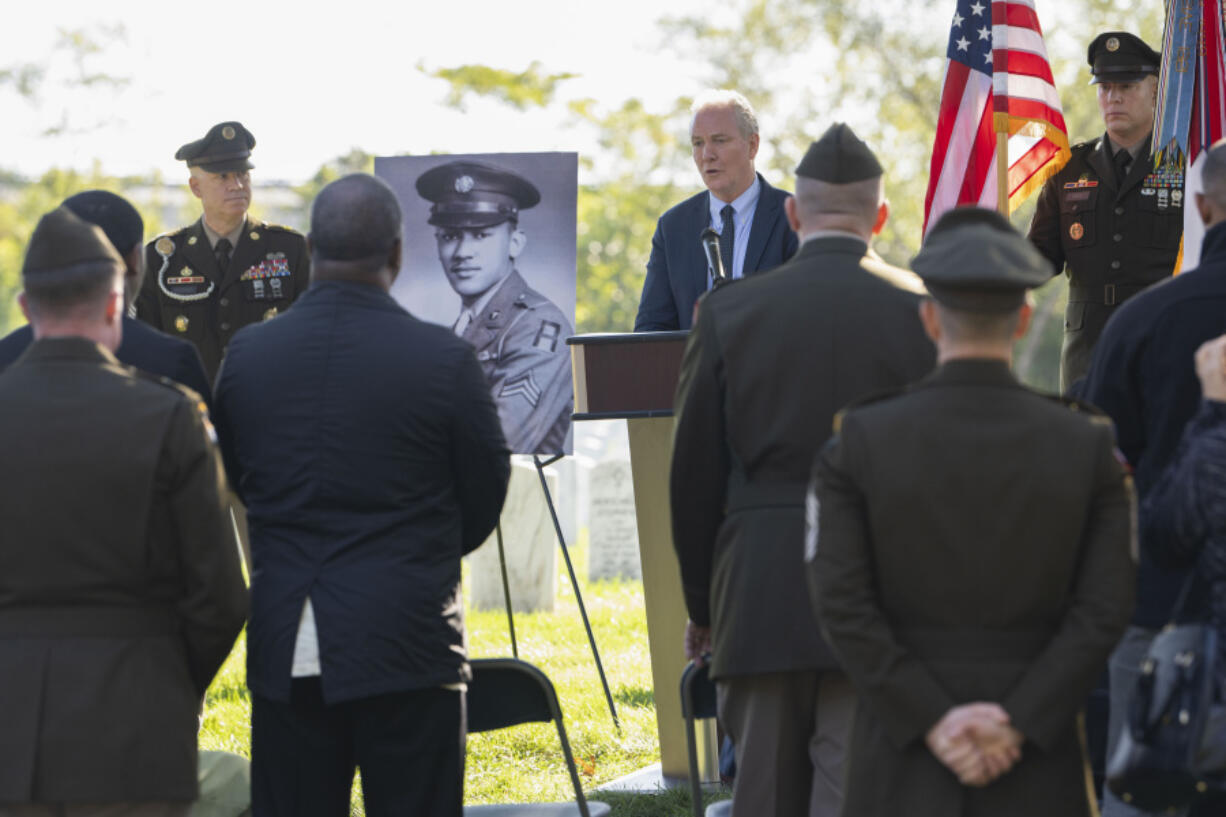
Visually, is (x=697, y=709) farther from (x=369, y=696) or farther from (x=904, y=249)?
(x=904, y=249)

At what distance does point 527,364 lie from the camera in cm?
701

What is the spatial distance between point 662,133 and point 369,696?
30956mm

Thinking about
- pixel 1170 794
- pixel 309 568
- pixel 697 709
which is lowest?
pixel 697 709

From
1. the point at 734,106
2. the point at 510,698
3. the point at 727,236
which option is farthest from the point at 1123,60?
the point at 510,698

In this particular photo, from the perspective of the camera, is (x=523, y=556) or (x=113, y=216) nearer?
(x=113, y=216)

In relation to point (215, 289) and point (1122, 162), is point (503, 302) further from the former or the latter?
point (1122, 162)

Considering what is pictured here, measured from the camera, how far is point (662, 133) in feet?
111

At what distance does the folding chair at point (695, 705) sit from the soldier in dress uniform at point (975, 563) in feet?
4.04

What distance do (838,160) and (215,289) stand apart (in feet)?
13.4

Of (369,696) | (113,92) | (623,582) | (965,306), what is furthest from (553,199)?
(113,92)

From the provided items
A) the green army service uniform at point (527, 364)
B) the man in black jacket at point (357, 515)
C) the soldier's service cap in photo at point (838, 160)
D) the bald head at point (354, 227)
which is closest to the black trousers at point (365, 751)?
the man in black jacket at point (357, 515)

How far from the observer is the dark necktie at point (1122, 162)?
6996mm

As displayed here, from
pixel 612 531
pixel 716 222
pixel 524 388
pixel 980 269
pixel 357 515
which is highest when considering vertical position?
pixel 980 269

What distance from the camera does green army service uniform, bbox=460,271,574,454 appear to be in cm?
698
